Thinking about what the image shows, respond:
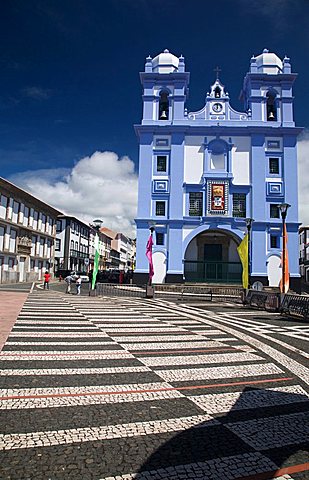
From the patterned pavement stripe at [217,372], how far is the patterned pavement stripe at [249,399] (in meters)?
0.81

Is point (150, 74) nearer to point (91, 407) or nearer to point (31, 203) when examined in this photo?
point (31, 203)

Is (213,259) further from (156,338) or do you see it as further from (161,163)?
(156,338)

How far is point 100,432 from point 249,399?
2.19 metres

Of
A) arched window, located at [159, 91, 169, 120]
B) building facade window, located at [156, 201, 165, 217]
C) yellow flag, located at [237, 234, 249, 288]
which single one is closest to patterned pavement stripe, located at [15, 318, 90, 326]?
yellow flag, located at [237, 234, 249, 288]

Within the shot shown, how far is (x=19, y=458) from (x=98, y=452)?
0.67m

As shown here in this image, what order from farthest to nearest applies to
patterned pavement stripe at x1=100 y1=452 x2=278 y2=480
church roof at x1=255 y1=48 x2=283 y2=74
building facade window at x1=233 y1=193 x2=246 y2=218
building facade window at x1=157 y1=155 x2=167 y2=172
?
church roof at x1=255 y1=48 x2=283 y2=74 < building facade window at x1=157 y1=155 x2=167 y2=172 < building facade window at x1=233 y1=193 x2=246 y2=218 < patterned pavement stripe at x1=100 y1=452 x2=278 y2=480

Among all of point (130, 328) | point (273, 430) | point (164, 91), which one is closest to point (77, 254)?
point (164, 91)

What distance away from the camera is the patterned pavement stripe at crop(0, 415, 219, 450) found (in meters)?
3.52

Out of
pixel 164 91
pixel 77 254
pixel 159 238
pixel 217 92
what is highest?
pixel 217 92

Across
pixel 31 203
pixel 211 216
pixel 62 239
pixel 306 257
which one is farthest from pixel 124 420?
pixel 306 257

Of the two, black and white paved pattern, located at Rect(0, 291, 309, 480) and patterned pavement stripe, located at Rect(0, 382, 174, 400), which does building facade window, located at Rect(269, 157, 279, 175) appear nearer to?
black and white paved pattern, located at Rect(0, 291, 309, 480)

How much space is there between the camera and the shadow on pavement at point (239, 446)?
3.08 meters

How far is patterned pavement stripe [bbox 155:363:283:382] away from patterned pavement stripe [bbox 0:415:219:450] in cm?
168

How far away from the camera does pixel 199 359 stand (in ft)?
23.8
